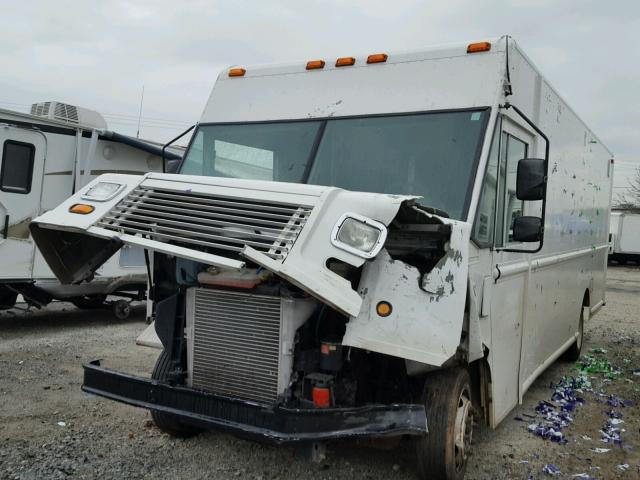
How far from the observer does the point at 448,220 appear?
11.6 ft

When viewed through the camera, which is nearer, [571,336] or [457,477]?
[457,477]

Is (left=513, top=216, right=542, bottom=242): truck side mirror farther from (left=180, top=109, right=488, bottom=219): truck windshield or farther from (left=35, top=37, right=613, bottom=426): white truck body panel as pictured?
(left=180, top=109, right=488, bottom=219): truck windshield

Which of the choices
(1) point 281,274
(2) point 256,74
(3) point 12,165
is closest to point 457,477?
(1) point 281,274

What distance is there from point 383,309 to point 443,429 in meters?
0.94

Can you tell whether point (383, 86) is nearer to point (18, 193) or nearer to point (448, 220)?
point (448, 220)

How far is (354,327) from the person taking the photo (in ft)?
10.8

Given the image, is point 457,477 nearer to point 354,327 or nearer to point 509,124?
point 354,327

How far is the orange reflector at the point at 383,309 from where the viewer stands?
3316mm

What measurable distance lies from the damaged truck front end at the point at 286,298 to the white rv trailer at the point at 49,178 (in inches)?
169

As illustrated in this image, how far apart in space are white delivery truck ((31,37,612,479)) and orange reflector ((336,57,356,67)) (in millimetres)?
19

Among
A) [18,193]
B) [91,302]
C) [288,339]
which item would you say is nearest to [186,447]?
[288,339]

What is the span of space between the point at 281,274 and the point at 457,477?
197cm

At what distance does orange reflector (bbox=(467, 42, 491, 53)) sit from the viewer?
→ 4.34 meters

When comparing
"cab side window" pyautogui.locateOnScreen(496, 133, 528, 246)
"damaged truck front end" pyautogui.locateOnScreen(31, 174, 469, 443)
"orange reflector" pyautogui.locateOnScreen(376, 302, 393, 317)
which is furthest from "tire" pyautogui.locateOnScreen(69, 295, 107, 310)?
"orange reflector" pyautogui.locateOnScreen(376, 302, 393, 317)
